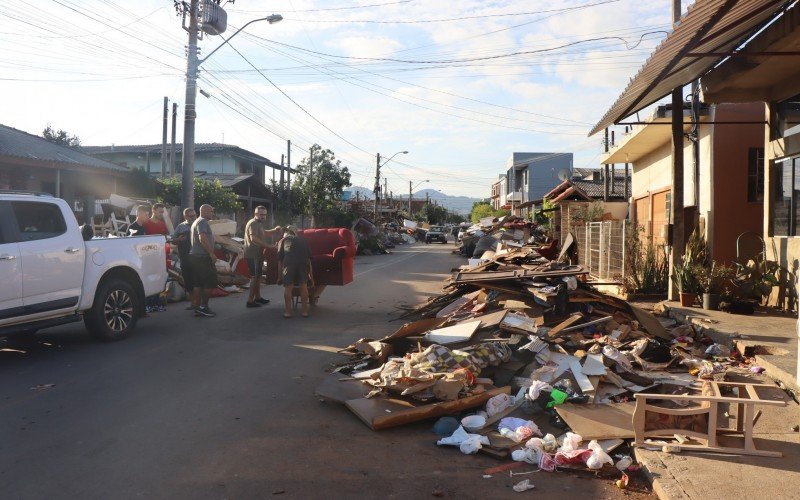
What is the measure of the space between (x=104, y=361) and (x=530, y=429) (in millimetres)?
5261

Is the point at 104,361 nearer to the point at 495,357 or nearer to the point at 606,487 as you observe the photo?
the point at 495,357

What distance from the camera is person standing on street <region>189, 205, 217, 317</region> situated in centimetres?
1133

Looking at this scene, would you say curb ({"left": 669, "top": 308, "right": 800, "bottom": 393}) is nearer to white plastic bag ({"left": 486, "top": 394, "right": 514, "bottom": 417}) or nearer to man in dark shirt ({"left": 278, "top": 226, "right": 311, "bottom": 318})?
white plastic bag ({"left": 486, "top": 394, "right": 514, "bottom": 417})

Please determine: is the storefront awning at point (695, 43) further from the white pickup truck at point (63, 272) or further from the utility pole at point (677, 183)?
the white pickup truck at point (63, 272)

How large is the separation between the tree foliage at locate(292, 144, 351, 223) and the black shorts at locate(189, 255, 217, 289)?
3185 cm

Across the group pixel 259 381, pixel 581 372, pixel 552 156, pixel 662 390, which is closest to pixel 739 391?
pixel 662 390

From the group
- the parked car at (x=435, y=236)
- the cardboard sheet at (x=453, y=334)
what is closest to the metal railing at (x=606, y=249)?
the cardboard sheet at (x=453, y=334)

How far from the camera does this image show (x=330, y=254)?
12.7 metres

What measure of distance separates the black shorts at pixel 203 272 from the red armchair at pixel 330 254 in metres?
1.77

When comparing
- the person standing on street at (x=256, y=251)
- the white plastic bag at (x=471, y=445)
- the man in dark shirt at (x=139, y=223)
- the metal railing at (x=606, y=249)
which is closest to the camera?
the white plastic bag at (x=471, y=445)

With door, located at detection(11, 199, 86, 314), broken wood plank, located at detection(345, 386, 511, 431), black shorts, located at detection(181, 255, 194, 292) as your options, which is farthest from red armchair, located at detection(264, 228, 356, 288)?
broken wood plank, located at detection(345, 386, 511, 431)

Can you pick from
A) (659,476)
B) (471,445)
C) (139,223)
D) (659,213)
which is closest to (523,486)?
(471,445)

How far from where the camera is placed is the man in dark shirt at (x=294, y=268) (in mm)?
11562

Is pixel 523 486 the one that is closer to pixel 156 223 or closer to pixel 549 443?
pixel 549 443
